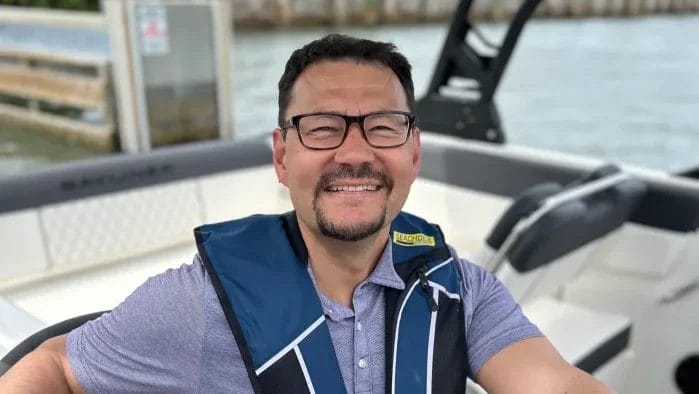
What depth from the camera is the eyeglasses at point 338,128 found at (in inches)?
37.4

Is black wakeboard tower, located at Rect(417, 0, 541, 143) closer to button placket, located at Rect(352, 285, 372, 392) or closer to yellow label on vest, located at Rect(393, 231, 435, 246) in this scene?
yellow label on vest, located at Rect(393, 231, 435, 246)

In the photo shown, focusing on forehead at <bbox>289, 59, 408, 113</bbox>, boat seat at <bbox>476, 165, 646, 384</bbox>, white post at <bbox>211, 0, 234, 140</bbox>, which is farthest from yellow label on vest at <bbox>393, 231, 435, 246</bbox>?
white post at <bbox>211, 0, 234, 140</bbox>

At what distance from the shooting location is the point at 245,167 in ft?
9.87

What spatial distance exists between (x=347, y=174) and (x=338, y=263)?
154 millimetres

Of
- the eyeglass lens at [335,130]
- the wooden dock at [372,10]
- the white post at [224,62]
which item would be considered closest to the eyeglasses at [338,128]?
the eyeglass lens at [335,130]

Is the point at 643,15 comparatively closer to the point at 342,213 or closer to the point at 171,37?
the point at 171,37

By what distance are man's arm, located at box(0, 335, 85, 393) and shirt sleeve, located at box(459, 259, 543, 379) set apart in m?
0.59

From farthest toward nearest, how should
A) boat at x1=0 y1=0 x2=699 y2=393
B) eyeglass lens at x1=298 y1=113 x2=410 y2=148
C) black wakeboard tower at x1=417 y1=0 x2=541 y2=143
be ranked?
black wakeboard tower at x1=417 y1=0 x2=541 y2=143
boat at x1=0 y1=0 x2=699 y2=393
eyeglass lens at x1=298 y1=113 x2=410 y2=148

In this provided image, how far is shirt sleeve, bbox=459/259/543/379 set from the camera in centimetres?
104

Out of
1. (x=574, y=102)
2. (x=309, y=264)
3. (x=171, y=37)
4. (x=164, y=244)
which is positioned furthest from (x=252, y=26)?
(x=309, y=264)

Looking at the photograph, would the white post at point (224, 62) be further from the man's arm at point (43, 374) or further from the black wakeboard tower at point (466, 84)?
the man's arm at point (43, 374)

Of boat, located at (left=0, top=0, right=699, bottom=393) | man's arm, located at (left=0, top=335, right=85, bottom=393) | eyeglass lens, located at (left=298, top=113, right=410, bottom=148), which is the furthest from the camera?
boat, located at (left=0, top=0, right=699, bottom=393)

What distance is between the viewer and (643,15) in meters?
18.1

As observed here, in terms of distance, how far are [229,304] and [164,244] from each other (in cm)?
200
